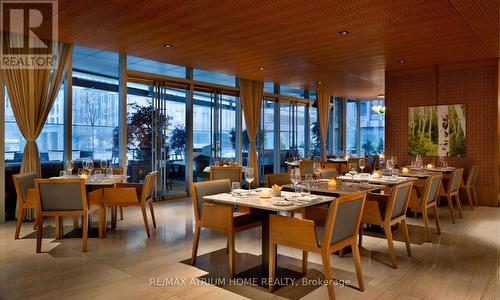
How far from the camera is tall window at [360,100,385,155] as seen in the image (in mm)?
14445

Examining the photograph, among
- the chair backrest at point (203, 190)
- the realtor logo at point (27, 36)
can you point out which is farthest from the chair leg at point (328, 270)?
the realtor logo at point (27, 36)

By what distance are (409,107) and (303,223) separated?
634 centimetres

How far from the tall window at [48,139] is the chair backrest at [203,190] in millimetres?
3675

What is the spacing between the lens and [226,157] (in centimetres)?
924

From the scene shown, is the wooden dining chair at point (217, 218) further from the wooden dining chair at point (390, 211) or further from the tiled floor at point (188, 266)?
the wooden dining chair at point (390, 211)

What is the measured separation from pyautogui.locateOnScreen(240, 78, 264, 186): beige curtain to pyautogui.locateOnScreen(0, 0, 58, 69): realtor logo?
14.9 ft

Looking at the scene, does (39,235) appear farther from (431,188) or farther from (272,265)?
(431,188)

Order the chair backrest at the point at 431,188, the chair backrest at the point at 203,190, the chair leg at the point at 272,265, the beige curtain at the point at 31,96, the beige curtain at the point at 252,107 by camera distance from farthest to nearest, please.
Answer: the beige curtain at the point at 252,107 < the beige curtain at the point at 31,96 < the chair backrest at the point at 431,188 < the chair backrest at the point at 203,190 < the chair leg at the point at 272,265

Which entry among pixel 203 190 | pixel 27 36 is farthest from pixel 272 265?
→ pixel 27 36

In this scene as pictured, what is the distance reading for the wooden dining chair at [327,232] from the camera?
283cm

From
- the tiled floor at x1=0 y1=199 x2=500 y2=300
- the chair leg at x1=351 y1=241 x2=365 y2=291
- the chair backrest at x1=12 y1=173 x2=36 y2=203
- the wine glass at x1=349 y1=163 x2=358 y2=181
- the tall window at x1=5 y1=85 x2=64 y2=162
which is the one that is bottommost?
the tiled floor at x1=0 y1=199 x2=500 y2=300

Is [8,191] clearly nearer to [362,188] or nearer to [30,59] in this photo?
[30,59]

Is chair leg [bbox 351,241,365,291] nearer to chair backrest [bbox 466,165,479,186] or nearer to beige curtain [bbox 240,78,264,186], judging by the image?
chair backrest [bbox 466,165,479,186]

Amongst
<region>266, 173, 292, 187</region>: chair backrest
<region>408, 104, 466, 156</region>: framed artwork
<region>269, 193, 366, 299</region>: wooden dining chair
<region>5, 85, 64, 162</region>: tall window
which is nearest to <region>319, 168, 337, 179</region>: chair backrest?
<region>266, 173, 292, 187</region>: chair backrest
